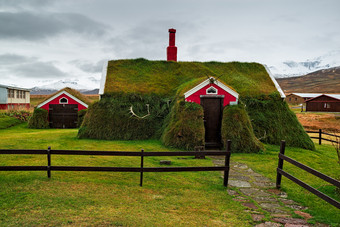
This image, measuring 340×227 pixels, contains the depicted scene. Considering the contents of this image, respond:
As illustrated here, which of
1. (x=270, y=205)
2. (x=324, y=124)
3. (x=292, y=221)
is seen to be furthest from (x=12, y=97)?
(x=324, y=124)

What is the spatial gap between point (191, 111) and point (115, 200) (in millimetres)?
7952

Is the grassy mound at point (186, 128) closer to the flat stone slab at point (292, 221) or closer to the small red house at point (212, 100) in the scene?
the small red house at point (212, 100)

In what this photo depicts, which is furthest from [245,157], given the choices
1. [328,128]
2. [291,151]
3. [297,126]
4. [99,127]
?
[328,128]

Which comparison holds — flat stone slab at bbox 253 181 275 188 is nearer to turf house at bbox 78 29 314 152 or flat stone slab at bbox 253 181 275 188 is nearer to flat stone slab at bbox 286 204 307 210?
flat stone slab at bbox 286 204 307 210

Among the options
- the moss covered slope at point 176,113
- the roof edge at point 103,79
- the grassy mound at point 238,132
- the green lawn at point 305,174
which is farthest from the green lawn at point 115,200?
the roof edge at point 103,79

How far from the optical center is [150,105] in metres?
15.6

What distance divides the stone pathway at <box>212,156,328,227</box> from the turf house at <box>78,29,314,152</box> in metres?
4.07

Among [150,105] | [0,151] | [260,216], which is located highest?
[150,105]

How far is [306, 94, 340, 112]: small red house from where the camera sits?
53.2 m

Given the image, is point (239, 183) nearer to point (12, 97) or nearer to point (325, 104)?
point (12, 97)

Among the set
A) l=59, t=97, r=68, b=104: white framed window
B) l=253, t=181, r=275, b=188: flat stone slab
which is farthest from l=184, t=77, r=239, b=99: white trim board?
l=59, t=97, r=68, b=104: white framed window

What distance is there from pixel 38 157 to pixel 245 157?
29.9 feet

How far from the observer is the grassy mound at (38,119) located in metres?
22.9

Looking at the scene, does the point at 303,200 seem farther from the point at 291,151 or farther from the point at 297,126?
the point at 297,126
